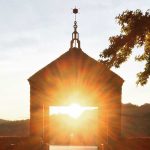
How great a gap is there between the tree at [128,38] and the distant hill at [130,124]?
105417mm

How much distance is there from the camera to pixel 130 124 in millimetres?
147625

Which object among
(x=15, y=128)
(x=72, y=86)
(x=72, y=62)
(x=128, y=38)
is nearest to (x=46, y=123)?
(x=72, y=86)

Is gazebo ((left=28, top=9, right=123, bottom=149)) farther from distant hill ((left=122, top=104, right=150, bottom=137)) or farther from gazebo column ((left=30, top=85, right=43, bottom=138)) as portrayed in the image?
distant hill ((left=122, top=104, right=150, bottom=137))

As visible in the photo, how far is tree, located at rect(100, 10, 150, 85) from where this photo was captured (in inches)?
660

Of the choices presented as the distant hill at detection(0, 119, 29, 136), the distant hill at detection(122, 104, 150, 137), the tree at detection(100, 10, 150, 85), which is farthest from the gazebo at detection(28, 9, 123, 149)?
the distant hill at detection(0, 119, 29, 136)

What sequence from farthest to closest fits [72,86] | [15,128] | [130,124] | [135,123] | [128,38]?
[15,128]
[130,124]
[135,123]
[72,86]
[128,38]

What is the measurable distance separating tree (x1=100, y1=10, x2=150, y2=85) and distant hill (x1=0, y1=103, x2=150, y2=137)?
105417 millimetres

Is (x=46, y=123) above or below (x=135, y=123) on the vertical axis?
below

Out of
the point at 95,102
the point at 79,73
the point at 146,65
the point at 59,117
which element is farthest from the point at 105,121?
the point at 59,117

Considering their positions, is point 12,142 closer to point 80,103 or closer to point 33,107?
point 33,107

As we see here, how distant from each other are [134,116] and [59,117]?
2571 cm

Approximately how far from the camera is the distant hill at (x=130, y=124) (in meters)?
137

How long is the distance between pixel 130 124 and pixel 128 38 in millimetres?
132955

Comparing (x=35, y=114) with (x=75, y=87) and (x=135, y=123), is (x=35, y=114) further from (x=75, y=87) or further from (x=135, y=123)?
(x=135, y=123)
